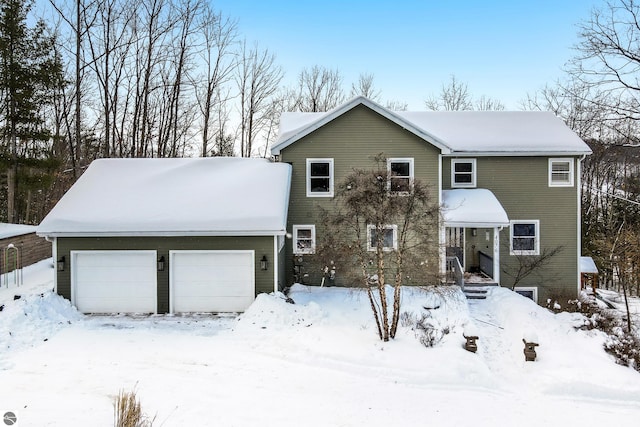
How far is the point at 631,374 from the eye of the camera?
8406 millimetres

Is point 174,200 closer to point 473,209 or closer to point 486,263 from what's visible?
point 473,209

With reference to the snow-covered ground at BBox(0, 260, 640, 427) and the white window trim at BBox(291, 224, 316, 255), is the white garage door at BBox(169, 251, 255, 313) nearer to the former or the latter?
the snow-covered ground at BBox(0, 260, 640, 427)

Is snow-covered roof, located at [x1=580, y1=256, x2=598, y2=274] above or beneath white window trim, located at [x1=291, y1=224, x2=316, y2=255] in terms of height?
beneath

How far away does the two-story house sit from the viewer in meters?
14.4

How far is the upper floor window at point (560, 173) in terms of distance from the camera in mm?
16125

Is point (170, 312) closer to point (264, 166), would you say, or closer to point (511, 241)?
point (264, 166)

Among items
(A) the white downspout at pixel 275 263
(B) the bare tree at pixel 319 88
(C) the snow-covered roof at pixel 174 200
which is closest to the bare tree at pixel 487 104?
(B) the bare tree at pixel 319 88

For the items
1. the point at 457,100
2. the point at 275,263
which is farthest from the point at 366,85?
the point at 275,263

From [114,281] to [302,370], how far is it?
6759 mm

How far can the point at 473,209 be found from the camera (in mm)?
14758

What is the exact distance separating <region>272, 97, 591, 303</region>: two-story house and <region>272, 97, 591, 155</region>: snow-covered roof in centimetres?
4

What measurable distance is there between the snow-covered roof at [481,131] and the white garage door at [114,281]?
5.98 metres

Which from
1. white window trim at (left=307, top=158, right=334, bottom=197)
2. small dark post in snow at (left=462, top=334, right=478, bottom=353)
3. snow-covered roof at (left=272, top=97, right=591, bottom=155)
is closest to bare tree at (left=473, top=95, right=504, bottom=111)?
snow-covered roof at (left=272, top=97, right=591, bottom=155)

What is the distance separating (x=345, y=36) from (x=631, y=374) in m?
24.7
